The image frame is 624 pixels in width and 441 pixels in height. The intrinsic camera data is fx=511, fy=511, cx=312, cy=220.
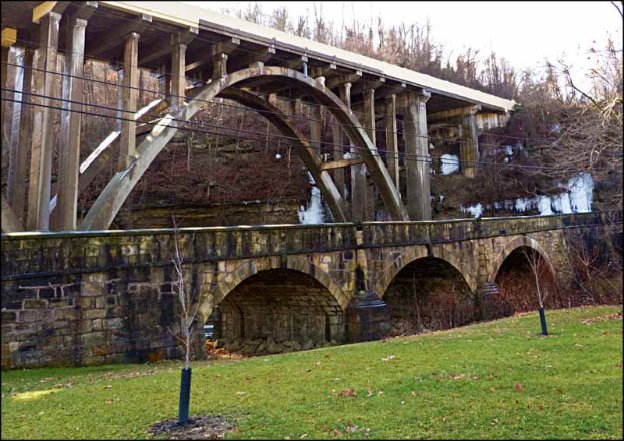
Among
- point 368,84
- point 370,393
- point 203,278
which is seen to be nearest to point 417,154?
point 368,84

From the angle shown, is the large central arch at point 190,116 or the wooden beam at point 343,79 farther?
the wooden beam at point 343,79

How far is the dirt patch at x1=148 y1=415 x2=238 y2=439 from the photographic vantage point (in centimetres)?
464

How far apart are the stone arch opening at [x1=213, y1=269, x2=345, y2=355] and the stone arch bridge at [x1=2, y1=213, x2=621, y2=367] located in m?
0.04

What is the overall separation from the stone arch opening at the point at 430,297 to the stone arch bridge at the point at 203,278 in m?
0.29

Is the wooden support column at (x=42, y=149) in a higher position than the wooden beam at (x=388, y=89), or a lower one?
lower

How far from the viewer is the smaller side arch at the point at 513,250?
18.8 metres

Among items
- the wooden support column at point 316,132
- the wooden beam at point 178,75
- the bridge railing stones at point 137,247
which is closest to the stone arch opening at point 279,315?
Answer: the bridge railing stones at point 137,247

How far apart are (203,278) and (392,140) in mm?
10315

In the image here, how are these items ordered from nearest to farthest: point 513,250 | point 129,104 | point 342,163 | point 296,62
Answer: point 129,104, point 296,62, point 342,163, point 513,250

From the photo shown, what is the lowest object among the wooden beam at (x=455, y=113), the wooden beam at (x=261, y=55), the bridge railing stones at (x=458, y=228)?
the bridge railing stones at (x=458, y=228)

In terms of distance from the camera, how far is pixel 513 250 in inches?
797

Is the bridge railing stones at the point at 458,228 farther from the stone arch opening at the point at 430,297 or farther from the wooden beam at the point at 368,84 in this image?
the wooden beam at the point at 368,84

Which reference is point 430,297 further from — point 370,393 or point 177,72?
point 370,393

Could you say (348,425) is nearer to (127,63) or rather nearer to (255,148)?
(127,63)
